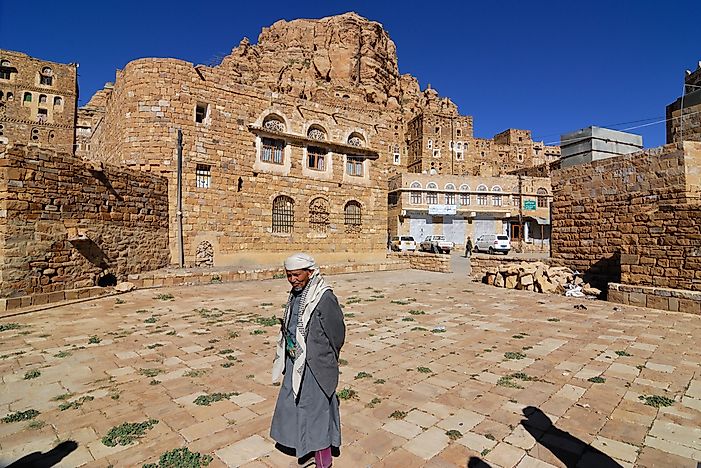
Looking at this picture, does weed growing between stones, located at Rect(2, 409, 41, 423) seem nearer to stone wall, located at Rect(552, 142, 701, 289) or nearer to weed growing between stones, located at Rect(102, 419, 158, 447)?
weed growing between stones, located at Rect(102, 419, 158, 447)

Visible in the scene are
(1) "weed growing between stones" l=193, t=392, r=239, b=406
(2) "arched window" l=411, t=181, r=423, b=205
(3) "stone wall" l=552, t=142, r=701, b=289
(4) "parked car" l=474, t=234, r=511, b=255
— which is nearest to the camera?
(1) "weed growing between stones" l=193, t=392, r=239, b=406

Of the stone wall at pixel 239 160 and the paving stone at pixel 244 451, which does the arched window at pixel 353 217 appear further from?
the paving stone at pixel 244 451

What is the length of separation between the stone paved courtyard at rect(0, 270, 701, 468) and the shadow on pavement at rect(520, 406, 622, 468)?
2cm

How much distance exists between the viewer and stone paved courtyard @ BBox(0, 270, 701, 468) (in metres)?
2.72

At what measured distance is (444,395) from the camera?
369 centimetres

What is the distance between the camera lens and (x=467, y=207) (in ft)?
125

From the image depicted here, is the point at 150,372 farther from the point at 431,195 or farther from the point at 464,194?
the point at 464,194

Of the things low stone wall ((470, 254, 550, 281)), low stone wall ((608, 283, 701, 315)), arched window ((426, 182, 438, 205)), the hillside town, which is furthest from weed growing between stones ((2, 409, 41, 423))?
arched window ((426, 182, 438, 205))

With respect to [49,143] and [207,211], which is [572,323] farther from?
[49,143]

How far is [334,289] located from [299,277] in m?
9.04

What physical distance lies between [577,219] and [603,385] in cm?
845

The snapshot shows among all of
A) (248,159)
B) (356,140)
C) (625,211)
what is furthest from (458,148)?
(625,211)

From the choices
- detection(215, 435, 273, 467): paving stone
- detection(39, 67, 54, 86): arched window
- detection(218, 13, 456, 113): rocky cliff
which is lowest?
detection(215, 435, 273, 467): paving stone

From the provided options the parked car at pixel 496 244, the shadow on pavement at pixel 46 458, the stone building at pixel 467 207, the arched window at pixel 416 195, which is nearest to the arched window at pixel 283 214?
the shadow on pavement at pixel 46 458
